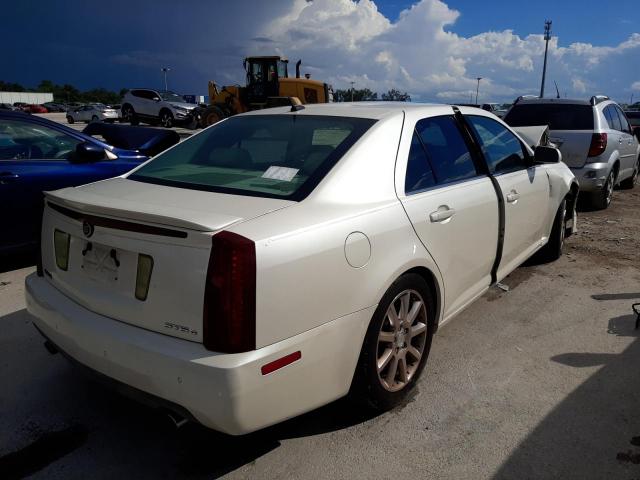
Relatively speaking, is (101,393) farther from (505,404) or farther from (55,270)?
(505,404)

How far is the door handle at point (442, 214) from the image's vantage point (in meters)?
2.77

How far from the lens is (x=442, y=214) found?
9.34 ft

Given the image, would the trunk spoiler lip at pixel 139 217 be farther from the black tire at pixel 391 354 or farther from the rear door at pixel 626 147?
the rear door at pixel 626 147

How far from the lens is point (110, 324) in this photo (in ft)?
7.05

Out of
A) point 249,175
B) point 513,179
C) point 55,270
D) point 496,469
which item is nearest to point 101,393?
point 55,270

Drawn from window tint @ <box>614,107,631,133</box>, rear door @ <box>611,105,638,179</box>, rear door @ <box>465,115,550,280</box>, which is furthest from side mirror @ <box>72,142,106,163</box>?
window tint @ <box>614,107,631,133</box>

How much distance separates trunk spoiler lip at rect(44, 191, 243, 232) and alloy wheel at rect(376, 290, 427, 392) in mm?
977

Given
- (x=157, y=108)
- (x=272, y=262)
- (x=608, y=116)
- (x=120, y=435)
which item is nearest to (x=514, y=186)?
(x=272, y=262)

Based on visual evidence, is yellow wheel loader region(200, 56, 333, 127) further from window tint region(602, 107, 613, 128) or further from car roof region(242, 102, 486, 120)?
car roof region(242, 102, 486, 120)

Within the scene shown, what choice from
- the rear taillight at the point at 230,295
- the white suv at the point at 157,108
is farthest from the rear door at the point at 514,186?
the white suv at the point at 157,108

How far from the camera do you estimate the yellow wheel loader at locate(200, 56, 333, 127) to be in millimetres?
21484

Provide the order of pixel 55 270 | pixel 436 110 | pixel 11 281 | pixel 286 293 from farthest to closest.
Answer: pixel 11 281
pixel 436 110
pixel 55 270
pixel 286 293

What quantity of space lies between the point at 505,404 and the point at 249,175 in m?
1.86

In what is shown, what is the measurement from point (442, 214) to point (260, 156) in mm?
1075
